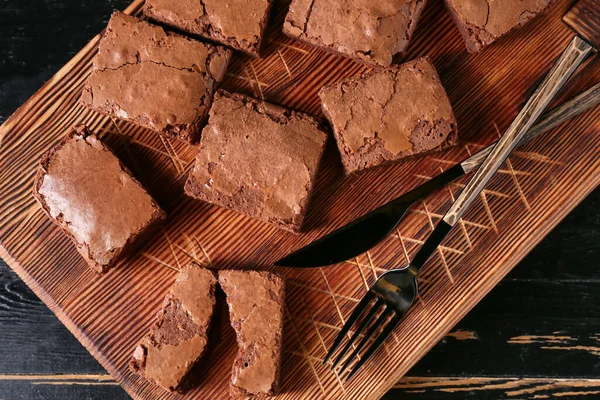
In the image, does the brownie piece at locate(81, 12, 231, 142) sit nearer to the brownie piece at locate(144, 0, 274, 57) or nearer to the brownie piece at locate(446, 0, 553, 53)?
the brownie piece at locate(144, 0, 274, 57)

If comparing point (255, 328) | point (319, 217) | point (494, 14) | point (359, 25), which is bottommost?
point (255, 328)

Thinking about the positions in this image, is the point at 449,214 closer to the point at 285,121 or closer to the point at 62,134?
the point at 285,121

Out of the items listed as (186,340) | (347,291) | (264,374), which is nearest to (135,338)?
(186,340)

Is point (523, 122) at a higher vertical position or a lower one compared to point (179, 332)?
higher

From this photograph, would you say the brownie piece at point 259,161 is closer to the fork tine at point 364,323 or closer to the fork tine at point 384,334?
the fork tine at point 364,323

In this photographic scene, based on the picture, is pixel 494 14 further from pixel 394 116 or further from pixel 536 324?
pixel 536 324

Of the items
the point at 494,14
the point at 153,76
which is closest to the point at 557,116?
the point at 494,14
